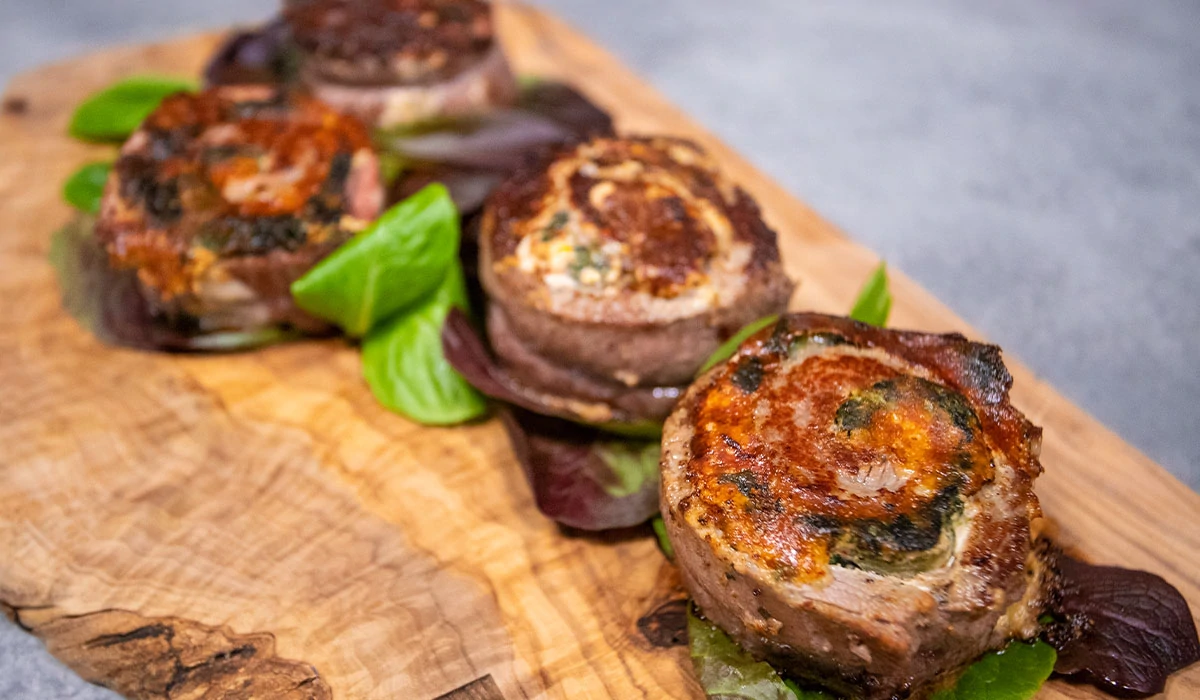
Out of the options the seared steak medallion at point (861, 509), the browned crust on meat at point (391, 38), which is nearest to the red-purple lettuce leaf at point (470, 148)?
the browned crust on meat at point (391, 38)

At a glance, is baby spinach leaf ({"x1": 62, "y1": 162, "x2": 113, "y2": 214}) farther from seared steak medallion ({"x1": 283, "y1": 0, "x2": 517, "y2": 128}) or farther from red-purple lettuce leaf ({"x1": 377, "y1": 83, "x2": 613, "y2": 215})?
red-purple lettuce leaf ({"x1": 377, "y1": 83, "x2": 613, "y2": 215})

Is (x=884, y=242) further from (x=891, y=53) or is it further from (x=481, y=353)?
(x=481, y=353)

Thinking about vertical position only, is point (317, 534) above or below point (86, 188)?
below

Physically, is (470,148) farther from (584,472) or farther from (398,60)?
(584,472)

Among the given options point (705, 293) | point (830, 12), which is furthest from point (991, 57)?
point (705, 293)

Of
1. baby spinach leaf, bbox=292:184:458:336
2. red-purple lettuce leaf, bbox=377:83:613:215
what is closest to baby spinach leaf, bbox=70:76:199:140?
red-purple lettuce leaf, bbox=377:83:613:215

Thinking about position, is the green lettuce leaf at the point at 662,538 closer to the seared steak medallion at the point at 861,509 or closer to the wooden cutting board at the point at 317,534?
the wooden cutting board at the point at 317,534

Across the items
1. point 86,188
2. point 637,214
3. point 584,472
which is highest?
point 637,214

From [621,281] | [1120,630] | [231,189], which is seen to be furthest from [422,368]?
[1120,630]
